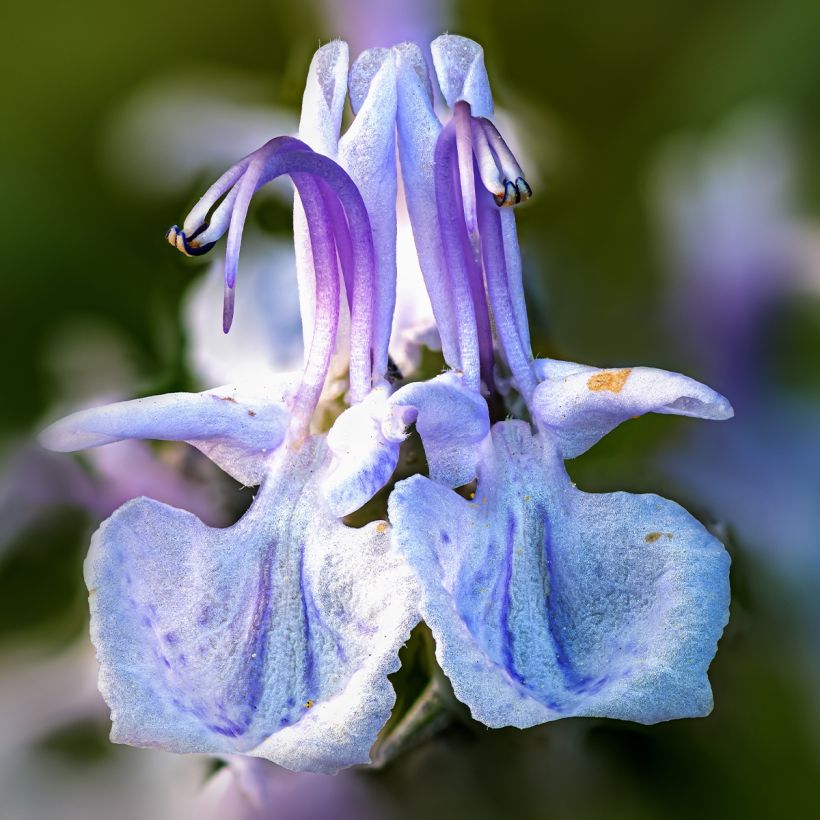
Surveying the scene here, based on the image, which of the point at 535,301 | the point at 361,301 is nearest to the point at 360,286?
the point at 361,301

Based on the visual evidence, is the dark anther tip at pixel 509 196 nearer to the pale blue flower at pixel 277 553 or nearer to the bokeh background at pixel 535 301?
the pale blue flower at pixel 277 553

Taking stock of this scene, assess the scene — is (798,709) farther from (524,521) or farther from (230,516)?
(230,516)

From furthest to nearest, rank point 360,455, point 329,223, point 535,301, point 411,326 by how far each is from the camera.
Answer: point 535,301, point 411,326, point 329,223, point 360,455

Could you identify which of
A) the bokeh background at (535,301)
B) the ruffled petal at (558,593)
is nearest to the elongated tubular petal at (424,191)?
the ruffled petal at (558,593)

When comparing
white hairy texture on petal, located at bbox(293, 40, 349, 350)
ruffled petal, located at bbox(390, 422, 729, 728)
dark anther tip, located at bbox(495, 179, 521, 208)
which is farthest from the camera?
white hairy texture on petal, located at bbox(293, 40, 349, 350)

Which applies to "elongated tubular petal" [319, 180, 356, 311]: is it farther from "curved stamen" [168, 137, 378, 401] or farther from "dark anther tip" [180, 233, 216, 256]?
"dark anther tip" [180, 233, 216, 256]

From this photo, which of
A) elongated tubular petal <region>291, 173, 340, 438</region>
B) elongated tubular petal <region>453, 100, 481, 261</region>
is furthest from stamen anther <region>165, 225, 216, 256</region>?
elongated tubular petal <region>453, 100, 481, 261</region>

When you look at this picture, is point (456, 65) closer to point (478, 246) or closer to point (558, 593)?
point (478, 246)
